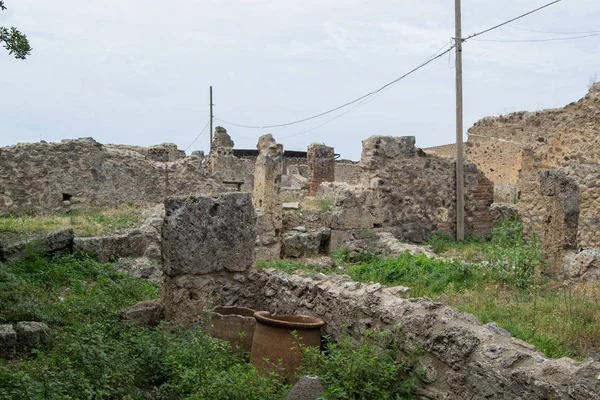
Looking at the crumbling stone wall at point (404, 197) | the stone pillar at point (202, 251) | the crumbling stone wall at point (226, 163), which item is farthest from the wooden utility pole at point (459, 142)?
the crumbling stone wall at point (226, 163)

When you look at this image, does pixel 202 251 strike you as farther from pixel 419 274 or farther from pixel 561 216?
pixel 561 216

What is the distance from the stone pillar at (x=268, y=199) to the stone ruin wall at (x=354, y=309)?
610 cm

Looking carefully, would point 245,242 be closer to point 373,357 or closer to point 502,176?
point 373,357

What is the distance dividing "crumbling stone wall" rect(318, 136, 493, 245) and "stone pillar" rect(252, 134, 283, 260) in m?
1.29

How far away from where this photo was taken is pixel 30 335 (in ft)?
22.2

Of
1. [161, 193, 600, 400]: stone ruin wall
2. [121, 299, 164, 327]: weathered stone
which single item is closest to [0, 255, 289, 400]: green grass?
[121, 299, 164, 327]: weathered stone

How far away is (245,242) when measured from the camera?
784cm

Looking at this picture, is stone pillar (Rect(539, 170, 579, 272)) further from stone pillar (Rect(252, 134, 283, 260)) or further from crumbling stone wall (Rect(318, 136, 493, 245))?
stone pillar (Rect(252, 134, 283, 260))

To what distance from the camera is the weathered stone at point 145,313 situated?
298 inches

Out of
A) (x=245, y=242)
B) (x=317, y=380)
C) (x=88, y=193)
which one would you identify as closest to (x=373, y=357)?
(x=317, y=380)

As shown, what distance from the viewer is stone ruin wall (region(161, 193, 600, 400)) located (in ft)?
12.9

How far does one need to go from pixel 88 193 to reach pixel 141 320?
9930 millimetres

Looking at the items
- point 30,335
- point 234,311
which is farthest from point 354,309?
point 30,335

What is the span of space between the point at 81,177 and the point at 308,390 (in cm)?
1315
